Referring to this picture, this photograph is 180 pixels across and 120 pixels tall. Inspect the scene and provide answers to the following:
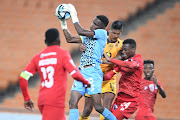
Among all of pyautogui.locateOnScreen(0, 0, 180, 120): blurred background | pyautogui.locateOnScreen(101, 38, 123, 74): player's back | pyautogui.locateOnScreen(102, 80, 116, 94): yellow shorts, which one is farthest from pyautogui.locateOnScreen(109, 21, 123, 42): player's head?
pyautogui.locateOnScreen(0, 0, 180, 120): blurred background

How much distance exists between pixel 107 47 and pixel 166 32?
25.3 feet

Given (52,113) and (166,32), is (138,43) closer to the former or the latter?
(166,32)

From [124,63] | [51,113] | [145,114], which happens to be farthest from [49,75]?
[145,114]

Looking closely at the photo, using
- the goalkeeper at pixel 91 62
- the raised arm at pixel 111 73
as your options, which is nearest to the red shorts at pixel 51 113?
the goalkeeper at pixel 91 62

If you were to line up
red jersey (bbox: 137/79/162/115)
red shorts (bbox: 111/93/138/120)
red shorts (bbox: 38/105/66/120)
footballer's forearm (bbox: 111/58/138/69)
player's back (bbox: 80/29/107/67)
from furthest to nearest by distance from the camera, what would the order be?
red jersey (bbox: 137/79/162/115) → red shorts (bbox: 111/93/138/120) → footballer's forearm (bbox: 111/58/138/69) → player's back (bbox: 80/29/107/67) → red shorts (bbox: 38/105/66/120)

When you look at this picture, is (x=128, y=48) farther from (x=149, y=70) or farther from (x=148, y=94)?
(x=148, y=94)

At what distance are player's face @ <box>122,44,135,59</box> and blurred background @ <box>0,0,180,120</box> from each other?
660 centimetres

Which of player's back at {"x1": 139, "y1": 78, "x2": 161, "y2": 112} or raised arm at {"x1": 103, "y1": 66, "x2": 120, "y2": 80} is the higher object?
raised arm at {"x1": 103, "y1": 66, "x2": 120, "y2": 80}

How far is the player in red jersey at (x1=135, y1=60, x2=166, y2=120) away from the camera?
7.33 m

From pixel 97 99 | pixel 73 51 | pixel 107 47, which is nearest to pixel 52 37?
pixel 97 99

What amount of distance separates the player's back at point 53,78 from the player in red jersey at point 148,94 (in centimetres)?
291

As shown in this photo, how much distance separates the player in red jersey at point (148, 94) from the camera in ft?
24.0

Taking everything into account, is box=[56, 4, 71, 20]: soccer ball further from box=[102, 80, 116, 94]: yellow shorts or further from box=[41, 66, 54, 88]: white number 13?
box=[102, 80, 116, 94]: yellow shorts

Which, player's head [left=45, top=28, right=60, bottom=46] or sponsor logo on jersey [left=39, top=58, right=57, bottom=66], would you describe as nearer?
sponsor logo on jersey [left=39, top=58, right=57, bottom=66]
